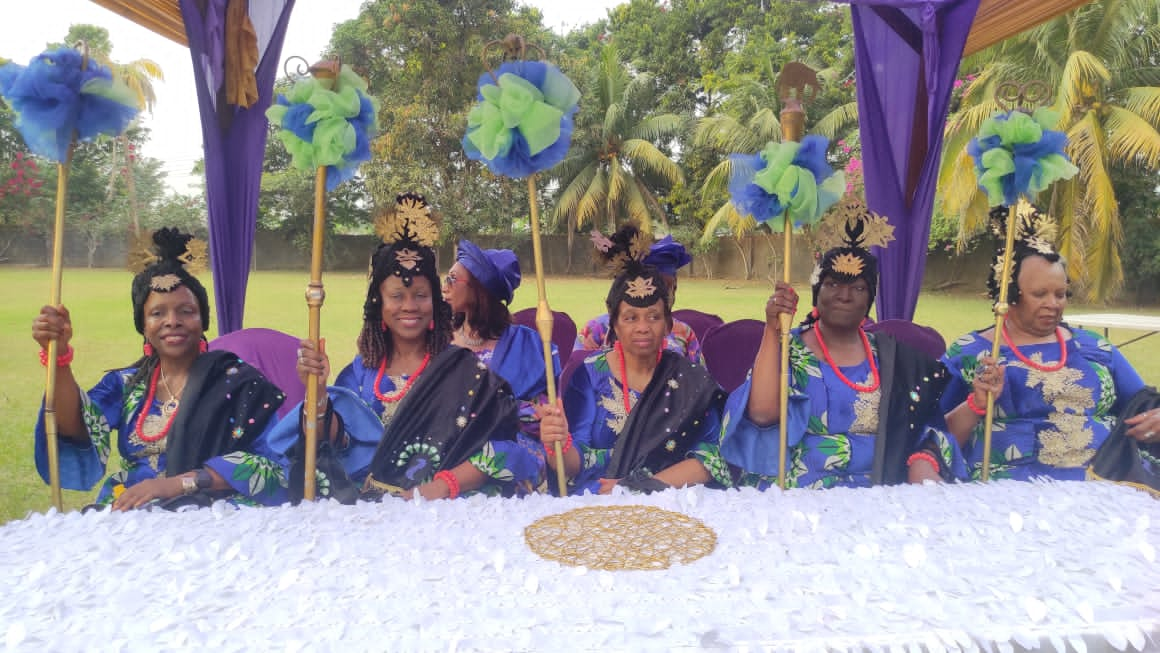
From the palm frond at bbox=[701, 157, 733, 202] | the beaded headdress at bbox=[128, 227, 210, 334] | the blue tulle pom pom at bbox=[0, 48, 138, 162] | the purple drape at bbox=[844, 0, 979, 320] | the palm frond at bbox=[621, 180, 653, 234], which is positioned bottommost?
the beaded headdress at bbox=[128, 227, 210, 334]

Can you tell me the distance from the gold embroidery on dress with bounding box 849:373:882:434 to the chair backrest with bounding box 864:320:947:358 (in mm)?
1023

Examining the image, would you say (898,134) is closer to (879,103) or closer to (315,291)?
(879,103)

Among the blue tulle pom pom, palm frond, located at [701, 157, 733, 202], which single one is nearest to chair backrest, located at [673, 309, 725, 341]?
the blue tulle pom pom

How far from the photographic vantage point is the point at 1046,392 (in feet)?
8.87

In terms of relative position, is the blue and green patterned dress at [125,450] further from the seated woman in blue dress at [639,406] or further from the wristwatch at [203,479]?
the seated woman in blue dress at [639,406]

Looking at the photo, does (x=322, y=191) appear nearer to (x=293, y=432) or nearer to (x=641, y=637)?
(x=293, y=432)

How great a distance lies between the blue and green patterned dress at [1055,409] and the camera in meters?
2.68

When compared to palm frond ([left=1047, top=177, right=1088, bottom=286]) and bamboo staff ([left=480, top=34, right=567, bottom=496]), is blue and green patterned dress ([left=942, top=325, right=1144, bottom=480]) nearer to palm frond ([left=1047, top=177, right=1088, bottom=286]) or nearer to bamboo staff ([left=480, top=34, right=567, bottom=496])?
bamboo staff ([left=480, top=34, right=567, bottom=496])

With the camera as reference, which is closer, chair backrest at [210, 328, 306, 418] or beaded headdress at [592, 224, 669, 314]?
beaded headdress at [592, 224, 669, 314]

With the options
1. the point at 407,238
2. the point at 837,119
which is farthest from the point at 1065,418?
the point at 837,119

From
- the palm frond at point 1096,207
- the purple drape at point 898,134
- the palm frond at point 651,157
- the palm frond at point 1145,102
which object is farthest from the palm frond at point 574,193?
the purple drape at point 898,134

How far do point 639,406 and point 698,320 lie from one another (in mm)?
1729

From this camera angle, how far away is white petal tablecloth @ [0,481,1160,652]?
1.19 metres

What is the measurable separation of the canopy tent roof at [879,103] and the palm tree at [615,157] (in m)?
13.4
